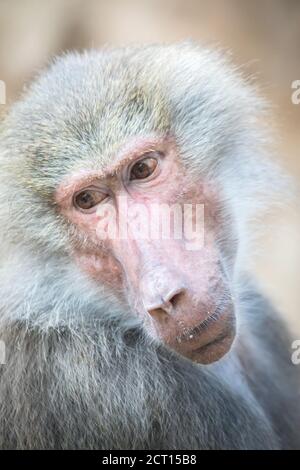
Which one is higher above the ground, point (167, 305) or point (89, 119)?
point (89, 119)

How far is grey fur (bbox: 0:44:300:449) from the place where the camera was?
166 cm

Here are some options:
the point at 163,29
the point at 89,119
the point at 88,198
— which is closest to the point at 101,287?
the point at 88,198

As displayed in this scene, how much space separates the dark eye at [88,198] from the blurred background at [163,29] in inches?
75.0

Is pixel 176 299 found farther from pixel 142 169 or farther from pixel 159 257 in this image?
pixel 142 169

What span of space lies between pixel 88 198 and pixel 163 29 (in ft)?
7.15

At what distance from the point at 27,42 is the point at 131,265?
2.38 m

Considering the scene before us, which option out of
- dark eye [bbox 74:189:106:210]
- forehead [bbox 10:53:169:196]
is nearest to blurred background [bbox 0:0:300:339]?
forehead [bbox 10:53:169:196]

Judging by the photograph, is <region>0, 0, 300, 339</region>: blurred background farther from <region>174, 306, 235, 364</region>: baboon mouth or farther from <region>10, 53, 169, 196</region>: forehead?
<region>174, 306, 235, 364</region>: baboon mouth

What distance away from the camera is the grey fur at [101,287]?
1.66 m

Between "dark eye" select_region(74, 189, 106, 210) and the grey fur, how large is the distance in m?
0.06

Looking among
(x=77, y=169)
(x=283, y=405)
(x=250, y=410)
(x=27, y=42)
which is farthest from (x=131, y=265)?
(x=27, y=42)

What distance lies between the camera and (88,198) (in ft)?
5.65

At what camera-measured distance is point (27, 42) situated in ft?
12.2

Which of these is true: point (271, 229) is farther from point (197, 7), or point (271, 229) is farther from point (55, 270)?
point (197, 7)
